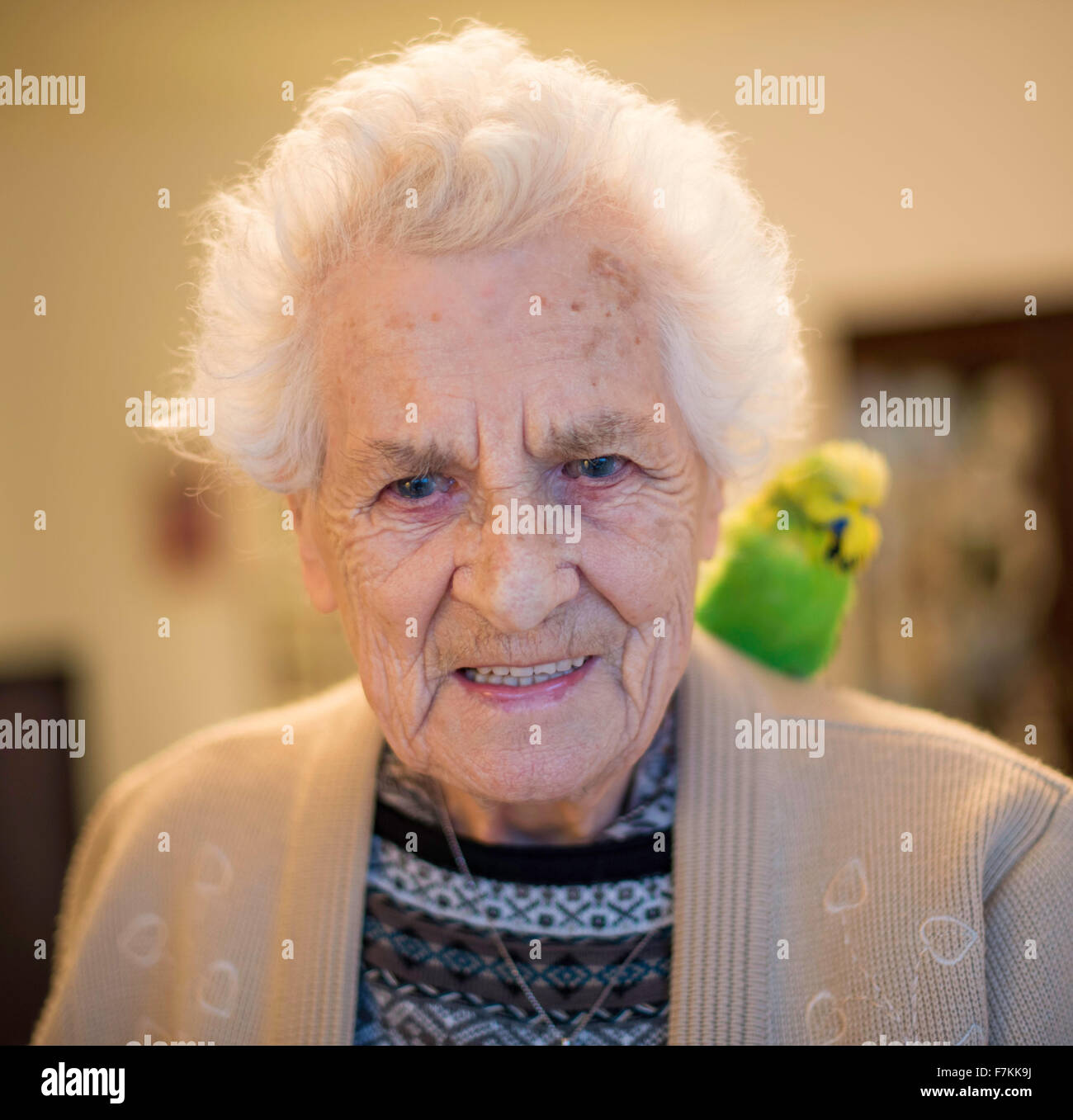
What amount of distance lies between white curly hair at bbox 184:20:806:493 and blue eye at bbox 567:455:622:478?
101mm

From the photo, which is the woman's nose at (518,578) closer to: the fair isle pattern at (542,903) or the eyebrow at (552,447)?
the eyebrow at (552,447)

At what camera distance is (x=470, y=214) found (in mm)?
869

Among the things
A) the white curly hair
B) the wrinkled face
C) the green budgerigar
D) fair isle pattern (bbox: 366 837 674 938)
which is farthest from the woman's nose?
the green budgerigar

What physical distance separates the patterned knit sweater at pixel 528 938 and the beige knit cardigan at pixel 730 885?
0.15ft

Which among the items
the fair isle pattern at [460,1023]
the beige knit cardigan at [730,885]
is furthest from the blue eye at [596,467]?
the fair isle pattern at [460,1023]

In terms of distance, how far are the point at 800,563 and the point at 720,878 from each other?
493 mm

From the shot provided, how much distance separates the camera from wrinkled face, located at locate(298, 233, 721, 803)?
87 centimetres

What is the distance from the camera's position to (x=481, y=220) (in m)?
0.87

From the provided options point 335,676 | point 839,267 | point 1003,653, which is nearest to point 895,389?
point 839,267

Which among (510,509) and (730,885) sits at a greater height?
(510,509)

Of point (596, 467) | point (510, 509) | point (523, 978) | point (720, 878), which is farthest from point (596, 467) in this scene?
point (523, 978)

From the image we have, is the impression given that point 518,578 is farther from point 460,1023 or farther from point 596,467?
point 460,1023

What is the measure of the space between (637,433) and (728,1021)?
555mm

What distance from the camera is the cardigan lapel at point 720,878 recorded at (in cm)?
93
